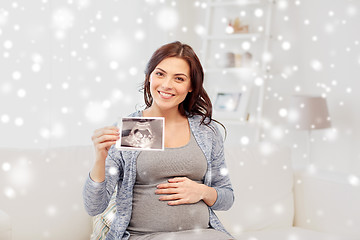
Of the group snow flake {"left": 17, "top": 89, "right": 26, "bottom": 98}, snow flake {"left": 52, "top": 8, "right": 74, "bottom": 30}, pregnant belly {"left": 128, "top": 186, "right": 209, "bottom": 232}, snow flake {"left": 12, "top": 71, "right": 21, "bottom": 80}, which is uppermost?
snow flake {"left": 52, "top": 8, "right": 74, "bottom": 30}

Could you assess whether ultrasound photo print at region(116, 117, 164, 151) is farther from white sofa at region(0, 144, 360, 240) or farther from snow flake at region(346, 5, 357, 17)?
snow flake at region(346, 5, 357, 17)

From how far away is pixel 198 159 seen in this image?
5.02 ft

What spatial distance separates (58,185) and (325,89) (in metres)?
2.25

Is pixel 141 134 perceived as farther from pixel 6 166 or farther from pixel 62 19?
pixel 62 19

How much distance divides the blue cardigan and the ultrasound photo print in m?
0.17

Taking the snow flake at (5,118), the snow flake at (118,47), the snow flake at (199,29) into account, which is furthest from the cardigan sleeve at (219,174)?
the snow flake at (199,29)

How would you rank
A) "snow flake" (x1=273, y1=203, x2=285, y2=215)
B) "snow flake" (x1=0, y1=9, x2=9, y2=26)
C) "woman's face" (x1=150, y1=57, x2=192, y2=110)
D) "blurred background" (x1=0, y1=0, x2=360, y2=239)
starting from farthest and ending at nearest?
"blurred background" (x1=0, y1=0, x2=360, y2=239) → "snow flake" (x1=0, y1=9, x2=9, y2=26) → "snow flake" (x1=273, y1=203, x2=285, y2=215) → "woman's face" (x1=150, y1=57, x2=192, y2=110)

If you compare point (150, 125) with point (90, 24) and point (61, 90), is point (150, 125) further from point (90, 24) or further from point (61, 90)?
point (90, 24)

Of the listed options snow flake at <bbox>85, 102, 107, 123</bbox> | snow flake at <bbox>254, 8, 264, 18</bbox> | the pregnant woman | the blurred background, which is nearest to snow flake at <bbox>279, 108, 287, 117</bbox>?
the blurred background

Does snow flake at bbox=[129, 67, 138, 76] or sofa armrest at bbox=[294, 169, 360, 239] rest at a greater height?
snow flake at bbox=[129, 67, 138, 76]

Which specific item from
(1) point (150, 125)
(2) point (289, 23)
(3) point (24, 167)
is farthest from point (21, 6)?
(2) point (289, 23)

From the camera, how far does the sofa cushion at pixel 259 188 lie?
6.49 feet

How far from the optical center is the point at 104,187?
138 centimetres

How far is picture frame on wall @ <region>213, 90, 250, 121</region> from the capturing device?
326cm
